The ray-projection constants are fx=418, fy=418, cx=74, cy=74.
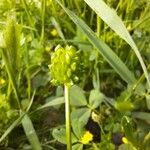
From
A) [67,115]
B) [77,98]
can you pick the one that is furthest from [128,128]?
[77,98]

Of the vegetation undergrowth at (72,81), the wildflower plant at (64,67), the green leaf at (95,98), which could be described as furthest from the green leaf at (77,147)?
the wildflower plant at (64,67)

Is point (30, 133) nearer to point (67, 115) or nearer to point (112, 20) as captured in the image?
point (67, 115)

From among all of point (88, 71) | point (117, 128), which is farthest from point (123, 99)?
point (88, 71)

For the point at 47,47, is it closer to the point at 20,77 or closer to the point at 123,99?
the point at 20,77

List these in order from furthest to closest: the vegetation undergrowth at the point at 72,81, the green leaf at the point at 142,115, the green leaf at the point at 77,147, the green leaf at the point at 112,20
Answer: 1. the green leaf at the point at 142,115
2. the green leaf at the point at 77,147
3. the vegetation undergrowth at the point at 72,81
4. the green leaf at the point at 112,20

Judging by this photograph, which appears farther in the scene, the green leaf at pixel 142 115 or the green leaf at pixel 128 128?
the green leaf at pixel 142 115

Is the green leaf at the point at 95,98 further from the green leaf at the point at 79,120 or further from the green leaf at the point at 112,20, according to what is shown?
the green leaf at the point at 112,20

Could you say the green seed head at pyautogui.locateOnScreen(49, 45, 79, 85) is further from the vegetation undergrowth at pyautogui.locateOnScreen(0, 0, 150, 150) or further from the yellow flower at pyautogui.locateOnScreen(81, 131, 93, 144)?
the yellow flower at pyautogui.locateOnScreen(81, 131, 93, 144)
